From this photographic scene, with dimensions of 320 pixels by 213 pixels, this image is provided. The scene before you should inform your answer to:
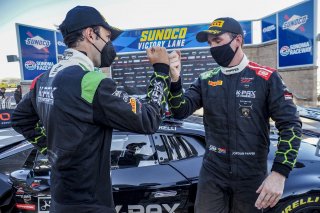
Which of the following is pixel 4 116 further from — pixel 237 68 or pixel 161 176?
pixel 237 68

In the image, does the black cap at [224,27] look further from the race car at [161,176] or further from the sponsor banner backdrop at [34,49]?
the sponsor banner backdrop at [34,49]

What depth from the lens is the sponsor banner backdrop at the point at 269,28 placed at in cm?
1108

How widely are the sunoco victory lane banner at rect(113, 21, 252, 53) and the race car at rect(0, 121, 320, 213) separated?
9.33m

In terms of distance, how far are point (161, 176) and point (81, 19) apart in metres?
1.45

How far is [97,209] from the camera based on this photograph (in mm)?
1376

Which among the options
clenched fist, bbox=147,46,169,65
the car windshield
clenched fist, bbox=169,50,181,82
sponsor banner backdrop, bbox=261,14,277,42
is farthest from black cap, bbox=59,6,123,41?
sponsor banner backdrop, bbox=261,14,277,42

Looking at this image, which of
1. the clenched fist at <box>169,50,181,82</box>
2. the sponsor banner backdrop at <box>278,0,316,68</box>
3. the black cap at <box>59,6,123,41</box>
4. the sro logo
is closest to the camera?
the black cap at <box>59,6,123,41</box>

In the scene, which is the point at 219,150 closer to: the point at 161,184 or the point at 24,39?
the point at 161,184

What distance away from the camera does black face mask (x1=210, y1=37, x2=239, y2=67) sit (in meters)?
1.97

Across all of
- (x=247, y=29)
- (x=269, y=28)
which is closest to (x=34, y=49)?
(x=247, y=29)

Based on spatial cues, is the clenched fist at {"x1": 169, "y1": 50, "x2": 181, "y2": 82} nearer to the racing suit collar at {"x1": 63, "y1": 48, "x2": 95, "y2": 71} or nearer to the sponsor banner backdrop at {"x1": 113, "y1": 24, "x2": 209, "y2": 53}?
the racing suit collar at {"x1": 63, "y1": 48, "x2": 95, "y2": 71}

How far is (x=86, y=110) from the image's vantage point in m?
1.27

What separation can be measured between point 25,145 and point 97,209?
73.1 inches

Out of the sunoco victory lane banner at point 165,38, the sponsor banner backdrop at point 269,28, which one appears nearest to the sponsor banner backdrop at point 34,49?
the sunoco victory lane banner at point 165,38
